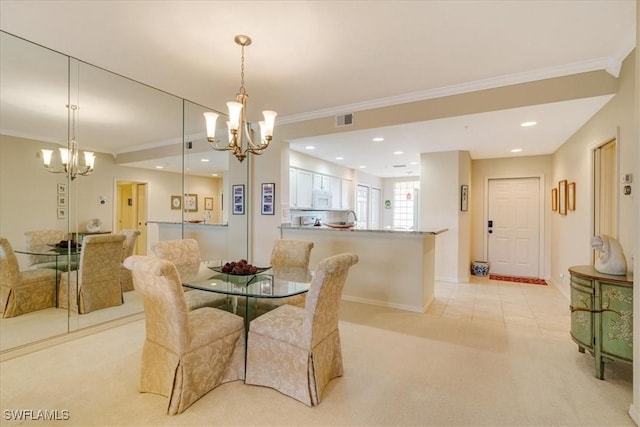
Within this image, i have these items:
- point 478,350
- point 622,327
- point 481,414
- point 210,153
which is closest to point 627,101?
point 622,327

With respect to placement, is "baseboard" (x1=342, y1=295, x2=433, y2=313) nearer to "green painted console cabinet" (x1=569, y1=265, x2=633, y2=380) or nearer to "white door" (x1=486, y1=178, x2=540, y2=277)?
"green painted console cabinet" (x1=569, y1=265, x2=633, y2=380)

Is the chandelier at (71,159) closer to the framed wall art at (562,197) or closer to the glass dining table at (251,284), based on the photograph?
the glass dining table at (251,284)

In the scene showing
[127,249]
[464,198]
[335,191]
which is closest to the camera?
[127,249]

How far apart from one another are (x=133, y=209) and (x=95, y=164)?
0.69 m

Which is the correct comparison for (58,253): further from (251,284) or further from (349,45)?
(349,45)

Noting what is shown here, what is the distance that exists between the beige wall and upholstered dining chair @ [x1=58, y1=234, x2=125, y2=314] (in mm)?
4731

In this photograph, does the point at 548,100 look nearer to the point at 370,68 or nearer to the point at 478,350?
the point at 370,68

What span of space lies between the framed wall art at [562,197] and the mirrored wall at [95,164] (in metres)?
5.60

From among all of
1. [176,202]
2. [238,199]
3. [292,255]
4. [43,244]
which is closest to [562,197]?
[292,255]

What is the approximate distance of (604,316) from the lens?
2260mm

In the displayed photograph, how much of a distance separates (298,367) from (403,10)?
2595 millimetres

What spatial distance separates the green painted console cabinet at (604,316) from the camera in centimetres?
215

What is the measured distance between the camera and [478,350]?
2.70 m

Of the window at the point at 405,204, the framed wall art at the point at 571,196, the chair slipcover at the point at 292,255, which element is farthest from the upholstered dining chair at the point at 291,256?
the window at the point at 405,204
